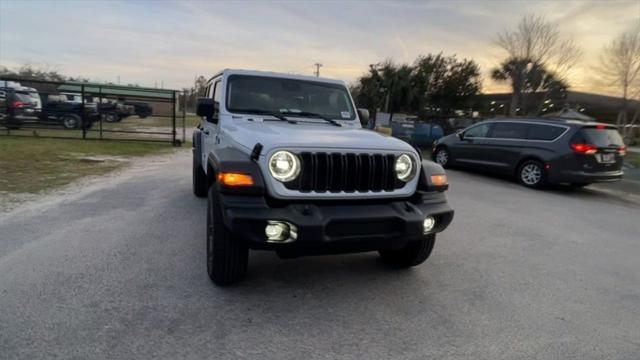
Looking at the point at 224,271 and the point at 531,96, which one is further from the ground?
the point at 531,96

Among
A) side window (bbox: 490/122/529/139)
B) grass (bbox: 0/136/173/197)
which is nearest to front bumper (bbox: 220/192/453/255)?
grass (bbox: 0/136/173/197)

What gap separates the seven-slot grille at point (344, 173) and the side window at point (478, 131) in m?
8.75

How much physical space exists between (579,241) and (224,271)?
4824 millimetres

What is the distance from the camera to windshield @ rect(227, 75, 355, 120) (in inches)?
179

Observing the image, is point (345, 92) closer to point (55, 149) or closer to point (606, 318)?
→ point (606, 318)

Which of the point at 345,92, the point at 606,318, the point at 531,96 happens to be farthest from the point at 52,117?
the point at 531,96

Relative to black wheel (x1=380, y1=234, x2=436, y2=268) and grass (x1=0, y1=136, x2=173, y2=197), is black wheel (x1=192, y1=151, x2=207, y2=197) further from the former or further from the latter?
black wheel (x1=380, y1=234, x2=436, y2=268)

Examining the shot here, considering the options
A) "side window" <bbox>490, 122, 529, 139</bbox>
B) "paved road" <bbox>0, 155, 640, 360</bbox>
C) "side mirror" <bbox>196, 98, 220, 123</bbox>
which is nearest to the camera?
"paved road" <bbox>0, 155, 640, 360</bbox>

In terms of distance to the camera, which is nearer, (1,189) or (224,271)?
(224,271)

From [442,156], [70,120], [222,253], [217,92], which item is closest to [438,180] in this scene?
[222,253]

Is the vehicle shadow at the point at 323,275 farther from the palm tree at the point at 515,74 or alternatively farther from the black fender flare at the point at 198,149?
the palm tree at the point at 515,74

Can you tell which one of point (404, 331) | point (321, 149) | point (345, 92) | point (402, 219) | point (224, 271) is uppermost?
point (345, 92)

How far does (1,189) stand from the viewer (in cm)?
688

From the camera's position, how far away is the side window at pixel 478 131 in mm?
11187
